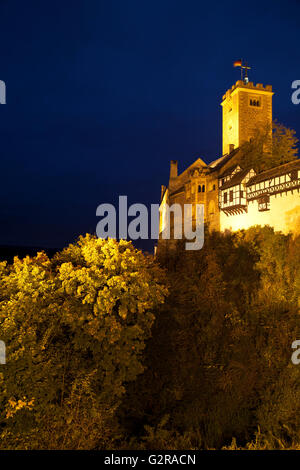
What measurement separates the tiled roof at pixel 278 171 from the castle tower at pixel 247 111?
16005 mm

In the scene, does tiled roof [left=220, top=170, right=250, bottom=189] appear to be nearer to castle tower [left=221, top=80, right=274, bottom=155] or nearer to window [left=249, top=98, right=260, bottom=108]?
castle tower [left=221, top=80, right=274, bottom=155]

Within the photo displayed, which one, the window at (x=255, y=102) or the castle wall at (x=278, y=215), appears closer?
the castle wall at (x=278, y=215)

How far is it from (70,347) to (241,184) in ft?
76.7

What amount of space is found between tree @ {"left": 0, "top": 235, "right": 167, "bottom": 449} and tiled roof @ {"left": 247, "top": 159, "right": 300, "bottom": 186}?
645 inches

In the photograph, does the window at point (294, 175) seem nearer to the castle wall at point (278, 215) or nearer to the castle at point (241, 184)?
the castle at point (241, 184)

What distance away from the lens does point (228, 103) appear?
49.5 m

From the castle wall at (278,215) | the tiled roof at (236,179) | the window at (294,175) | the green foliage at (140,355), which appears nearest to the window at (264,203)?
the castle wall at (278,215)

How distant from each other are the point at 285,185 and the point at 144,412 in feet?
63.4

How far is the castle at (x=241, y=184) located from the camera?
88.3 ft

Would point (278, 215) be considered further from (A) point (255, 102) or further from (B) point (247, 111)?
(A) point (255, 102)

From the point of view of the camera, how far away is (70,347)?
14797 mm

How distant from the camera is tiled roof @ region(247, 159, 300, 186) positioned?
2659 cm

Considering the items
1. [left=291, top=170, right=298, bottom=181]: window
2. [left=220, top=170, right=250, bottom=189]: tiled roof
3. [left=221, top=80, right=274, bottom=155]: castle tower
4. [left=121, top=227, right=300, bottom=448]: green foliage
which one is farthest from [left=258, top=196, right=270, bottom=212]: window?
[left=221, top=80, right=274, bottom=155]: castle tower
